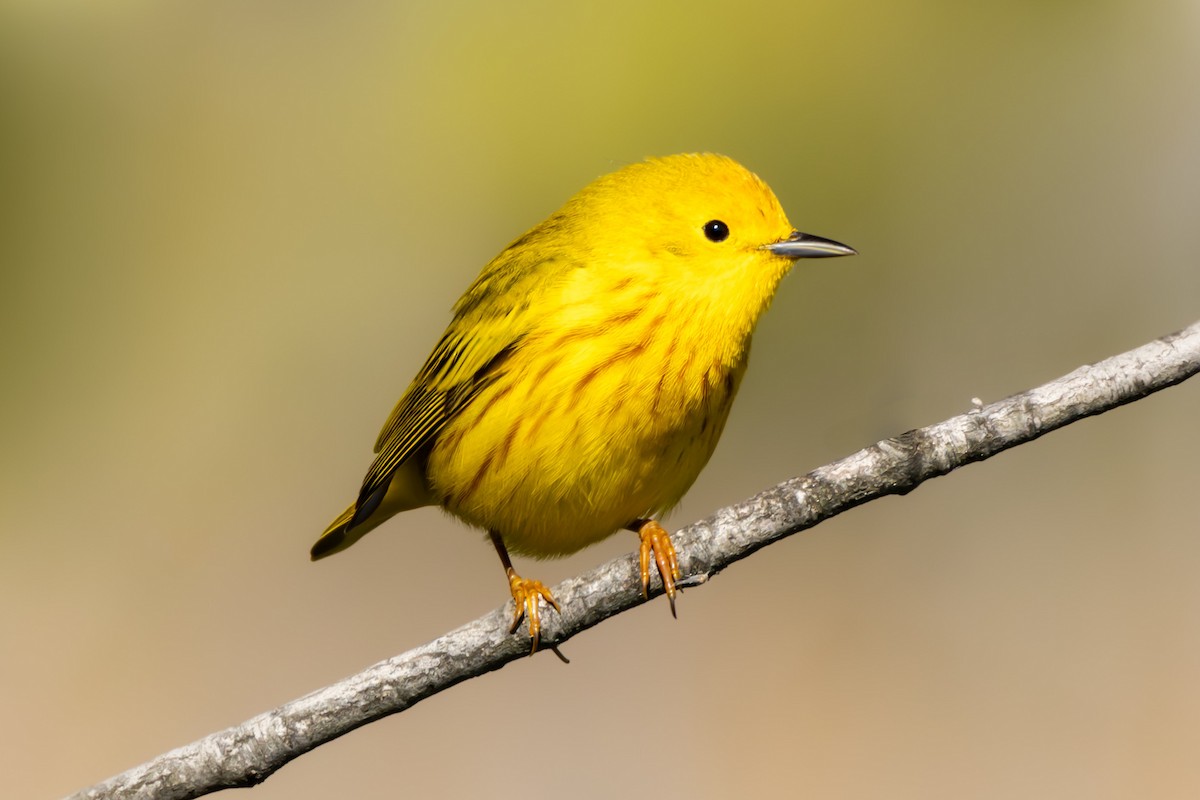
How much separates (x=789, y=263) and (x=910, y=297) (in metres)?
3.05

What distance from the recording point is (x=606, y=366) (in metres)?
2.50

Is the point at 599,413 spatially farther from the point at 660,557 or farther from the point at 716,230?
the point at 716,230

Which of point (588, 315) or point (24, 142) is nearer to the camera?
point (588, 315)

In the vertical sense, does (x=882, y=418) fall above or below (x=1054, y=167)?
below

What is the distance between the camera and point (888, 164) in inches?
229

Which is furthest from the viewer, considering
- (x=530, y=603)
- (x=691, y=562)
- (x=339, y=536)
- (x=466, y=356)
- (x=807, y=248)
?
(x=339, y=536)

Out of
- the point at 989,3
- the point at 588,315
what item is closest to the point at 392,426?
Answer: the point at 588,315

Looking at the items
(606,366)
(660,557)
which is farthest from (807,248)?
(660,557)

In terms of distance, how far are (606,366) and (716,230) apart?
0.46 metres

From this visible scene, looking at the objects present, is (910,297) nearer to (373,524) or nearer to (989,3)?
(989,3)

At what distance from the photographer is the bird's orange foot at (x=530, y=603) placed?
2.30 metres

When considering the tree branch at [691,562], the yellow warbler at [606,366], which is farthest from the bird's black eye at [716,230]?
the tree branch at [691,562]

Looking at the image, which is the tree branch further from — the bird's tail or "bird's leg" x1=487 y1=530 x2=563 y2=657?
the bird's tail

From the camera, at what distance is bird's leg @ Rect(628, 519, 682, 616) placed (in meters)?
2.23
